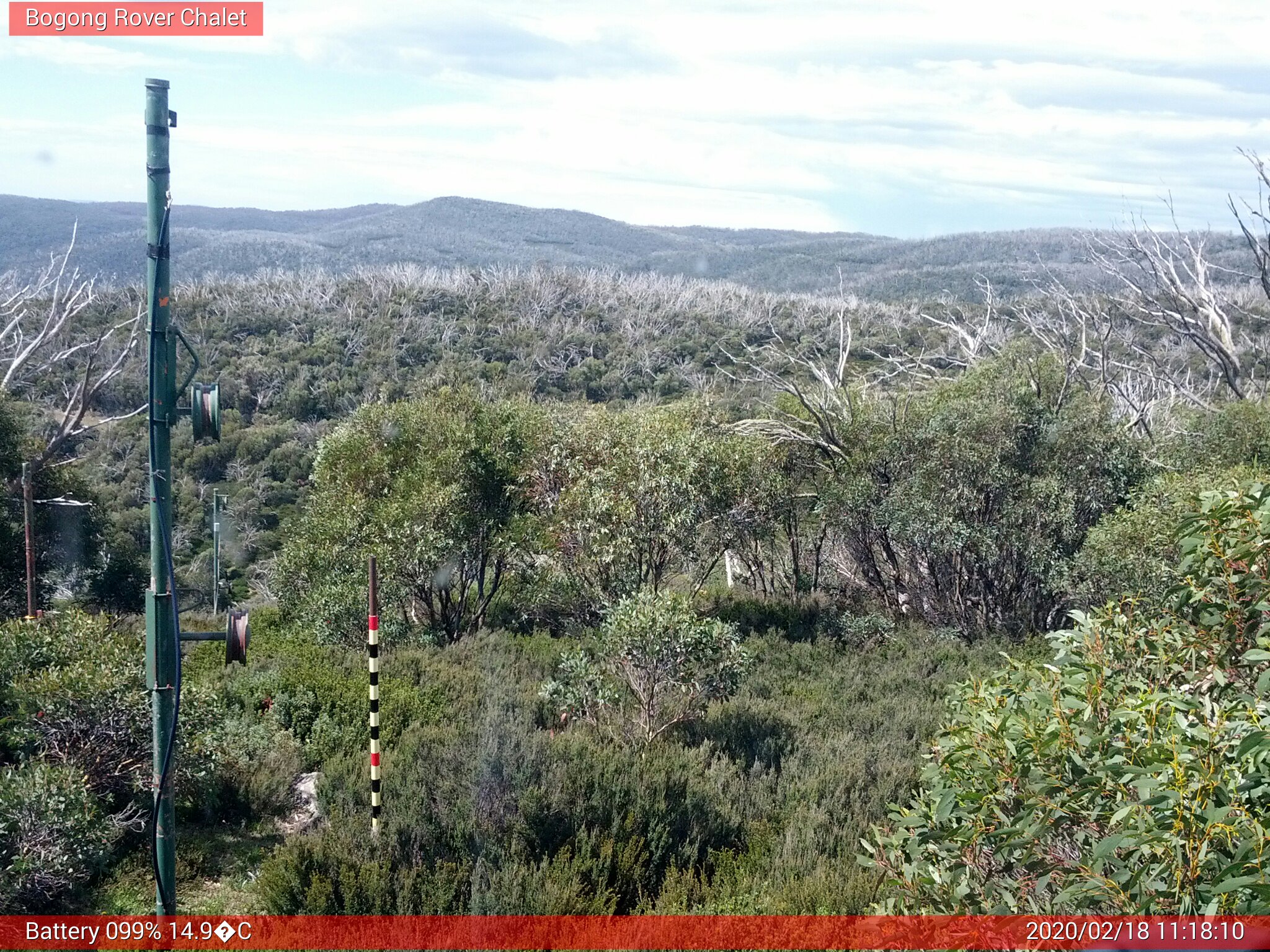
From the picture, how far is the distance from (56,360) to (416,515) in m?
8.59

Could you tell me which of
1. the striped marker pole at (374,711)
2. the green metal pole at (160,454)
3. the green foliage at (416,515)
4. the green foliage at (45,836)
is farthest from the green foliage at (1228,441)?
the green foliage at (45,836)

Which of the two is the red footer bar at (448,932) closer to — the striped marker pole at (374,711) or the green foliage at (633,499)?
the striped marker pole at (374,711)

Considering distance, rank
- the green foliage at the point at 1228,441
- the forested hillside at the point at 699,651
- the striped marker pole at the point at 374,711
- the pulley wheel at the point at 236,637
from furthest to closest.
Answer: the green foliage at the point at 1228,441 → the striped marker pole at the point at 374,711 → the pulley wheel at the point at 236,637 → the forested hillside at the point at 699,651

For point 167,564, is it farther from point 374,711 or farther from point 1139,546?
point 1139,546

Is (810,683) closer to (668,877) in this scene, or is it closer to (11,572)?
(668,877)

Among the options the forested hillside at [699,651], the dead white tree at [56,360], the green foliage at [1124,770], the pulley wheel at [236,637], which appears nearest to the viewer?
the green foliage at [1124,770]

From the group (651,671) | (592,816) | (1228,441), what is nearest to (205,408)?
(592,816)

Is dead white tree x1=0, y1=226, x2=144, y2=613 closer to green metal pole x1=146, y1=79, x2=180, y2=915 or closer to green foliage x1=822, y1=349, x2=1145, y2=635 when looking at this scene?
green metal pole x1=146, y1=79, x2=180, y2=915

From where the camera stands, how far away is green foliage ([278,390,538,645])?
1362 cm

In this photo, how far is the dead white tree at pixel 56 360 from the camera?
577 inches

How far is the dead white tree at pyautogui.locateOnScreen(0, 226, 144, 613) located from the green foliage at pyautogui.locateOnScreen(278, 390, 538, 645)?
10.0ft

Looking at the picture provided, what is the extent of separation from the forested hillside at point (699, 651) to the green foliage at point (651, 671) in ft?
0.14

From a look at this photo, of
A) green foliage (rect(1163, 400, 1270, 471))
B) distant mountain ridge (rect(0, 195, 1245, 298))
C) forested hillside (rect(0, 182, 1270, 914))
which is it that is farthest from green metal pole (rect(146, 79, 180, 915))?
distant mountain ridge (rect(0, 195, 1245, 298))

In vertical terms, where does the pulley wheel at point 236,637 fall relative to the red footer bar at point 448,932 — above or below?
above
